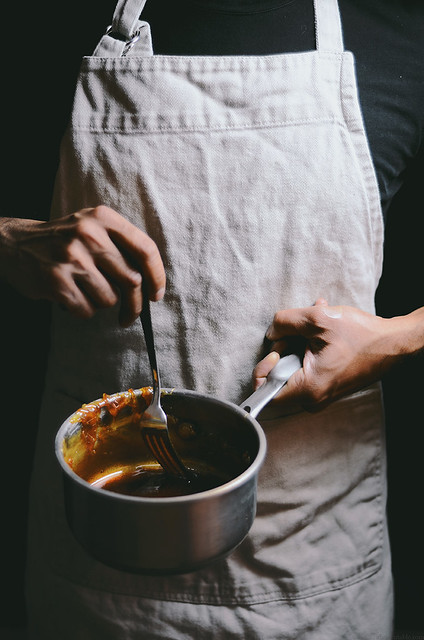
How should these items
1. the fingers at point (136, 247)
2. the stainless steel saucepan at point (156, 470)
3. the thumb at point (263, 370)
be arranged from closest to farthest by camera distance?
the stainless steel saucepan at point (156, 470) → the fingers at point (136, 247) → the thumb at point (263, 370)

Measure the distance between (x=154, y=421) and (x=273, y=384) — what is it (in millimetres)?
152

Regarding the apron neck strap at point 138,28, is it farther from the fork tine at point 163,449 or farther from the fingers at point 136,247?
the fork tine at point 163,449

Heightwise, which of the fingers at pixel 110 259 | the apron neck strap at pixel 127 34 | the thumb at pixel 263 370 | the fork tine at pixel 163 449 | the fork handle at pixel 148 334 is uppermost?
the apron neck strap at pixel 127 34

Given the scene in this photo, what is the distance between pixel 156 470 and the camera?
0.74 m

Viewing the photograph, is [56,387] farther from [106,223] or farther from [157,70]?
[157,70]

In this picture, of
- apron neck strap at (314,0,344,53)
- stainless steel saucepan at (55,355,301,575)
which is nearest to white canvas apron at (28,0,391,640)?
apron neck strap at (314,0,344,53)

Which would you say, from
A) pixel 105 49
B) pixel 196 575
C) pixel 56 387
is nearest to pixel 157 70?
pixel 105 49

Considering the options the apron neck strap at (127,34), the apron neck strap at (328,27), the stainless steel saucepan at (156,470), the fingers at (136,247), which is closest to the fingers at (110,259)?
the fingers at (136,247)

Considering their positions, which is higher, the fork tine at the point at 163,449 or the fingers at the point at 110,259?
the fingers at the point at 110,259

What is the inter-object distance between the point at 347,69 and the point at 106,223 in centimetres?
42

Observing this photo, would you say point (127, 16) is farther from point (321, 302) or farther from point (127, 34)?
point (321, 302)

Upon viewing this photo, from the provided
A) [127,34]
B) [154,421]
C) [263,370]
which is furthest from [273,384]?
[127,34]

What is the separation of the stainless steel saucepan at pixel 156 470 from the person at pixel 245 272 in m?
0.11

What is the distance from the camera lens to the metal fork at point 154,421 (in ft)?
2.14
